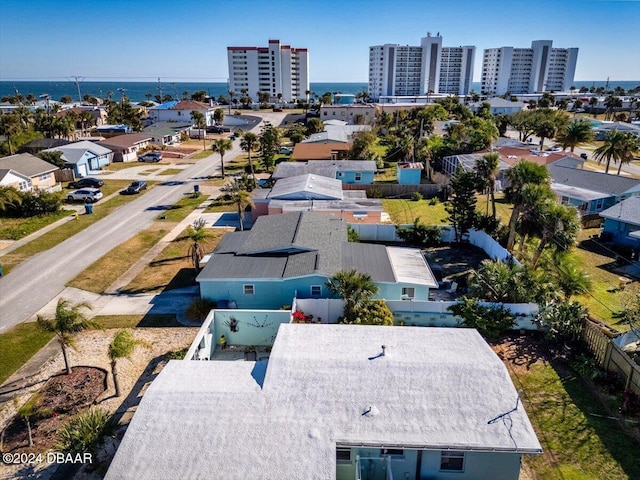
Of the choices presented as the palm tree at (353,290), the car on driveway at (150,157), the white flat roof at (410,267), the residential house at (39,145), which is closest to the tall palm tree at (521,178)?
the white flat roof at (410,267)

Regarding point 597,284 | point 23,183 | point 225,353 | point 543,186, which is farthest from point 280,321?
point 23,183

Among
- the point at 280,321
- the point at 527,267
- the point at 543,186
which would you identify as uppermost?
the point at 543,186

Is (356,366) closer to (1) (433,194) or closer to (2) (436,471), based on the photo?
(2) (436,471)

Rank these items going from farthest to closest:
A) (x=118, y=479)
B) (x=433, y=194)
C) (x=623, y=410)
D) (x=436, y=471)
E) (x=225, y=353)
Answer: (x=433, y=194), (x=225, y=353), (x=623, y=410), (x=436, y=471), (x=118, y=479)

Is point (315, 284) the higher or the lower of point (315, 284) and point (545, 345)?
the higher

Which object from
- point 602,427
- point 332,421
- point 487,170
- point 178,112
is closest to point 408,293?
point 602,427

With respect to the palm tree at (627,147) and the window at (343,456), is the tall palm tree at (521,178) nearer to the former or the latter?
the window at (343,456)

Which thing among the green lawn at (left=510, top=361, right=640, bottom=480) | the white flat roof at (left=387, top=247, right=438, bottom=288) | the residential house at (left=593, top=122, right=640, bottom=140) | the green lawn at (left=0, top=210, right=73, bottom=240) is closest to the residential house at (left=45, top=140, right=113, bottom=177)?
the green lawn at (left=0, top=210, right=73, bottom=240)
